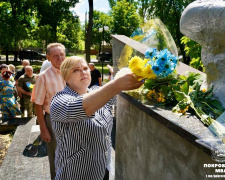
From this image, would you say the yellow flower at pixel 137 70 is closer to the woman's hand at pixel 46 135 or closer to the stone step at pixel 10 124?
the woman's hand at pixel 46 135

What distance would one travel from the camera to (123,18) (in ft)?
111

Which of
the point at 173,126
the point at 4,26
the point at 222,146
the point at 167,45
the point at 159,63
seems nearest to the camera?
the point at 222,146

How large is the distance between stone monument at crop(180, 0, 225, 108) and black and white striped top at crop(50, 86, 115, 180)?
0.93 meters

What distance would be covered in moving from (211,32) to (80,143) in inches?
50.7

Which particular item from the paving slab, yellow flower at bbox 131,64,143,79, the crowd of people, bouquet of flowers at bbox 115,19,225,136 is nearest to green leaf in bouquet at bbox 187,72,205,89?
bouquet of flowers at bbox 115,19,225,136

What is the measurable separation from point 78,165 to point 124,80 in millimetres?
779

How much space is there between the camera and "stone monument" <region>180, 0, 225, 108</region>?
1.72 metres

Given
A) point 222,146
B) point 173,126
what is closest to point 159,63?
point 173,126

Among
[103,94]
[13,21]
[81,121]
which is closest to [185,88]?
[103,94]

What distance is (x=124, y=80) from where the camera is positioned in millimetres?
1559

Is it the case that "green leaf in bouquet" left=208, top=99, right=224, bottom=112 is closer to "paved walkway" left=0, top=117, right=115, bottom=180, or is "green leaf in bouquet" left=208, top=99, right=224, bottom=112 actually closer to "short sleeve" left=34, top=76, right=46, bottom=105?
"paved walkway" left=0, top=117, right=115, bottom=180

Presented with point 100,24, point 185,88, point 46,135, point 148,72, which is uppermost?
point 100,24

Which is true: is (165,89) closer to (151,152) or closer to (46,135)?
(151,152)

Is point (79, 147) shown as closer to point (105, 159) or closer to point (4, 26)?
point (105, 159)
